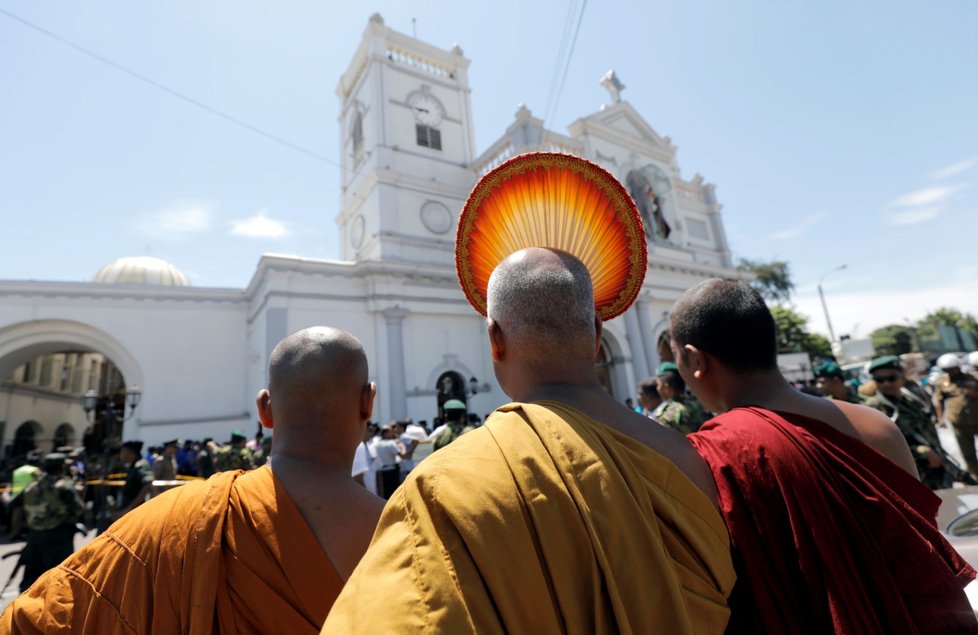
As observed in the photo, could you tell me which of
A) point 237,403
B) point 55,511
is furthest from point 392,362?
point 55,511

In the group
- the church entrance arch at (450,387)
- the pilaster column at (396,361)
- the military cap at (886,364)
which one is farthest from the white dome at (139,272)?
the military cap at (886,364)

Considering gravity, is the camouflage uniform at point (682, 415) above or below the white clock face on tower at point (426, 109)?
below

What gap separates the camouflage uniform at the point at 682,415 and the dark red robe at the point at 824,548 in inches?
101

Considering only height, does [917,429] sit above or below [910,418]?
below

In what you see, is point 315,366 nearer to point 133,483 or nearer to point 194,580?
point 194,580

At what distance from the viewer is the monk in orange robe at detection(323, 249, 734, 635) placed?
2.42 ft

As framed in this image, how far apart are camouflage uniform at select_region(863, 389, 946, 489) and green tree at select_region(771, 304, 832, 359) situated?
26542mm

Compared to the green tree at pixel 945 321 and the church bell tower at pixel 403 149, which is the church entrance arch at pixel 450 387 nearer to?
the church bell tower at pixel 403 149

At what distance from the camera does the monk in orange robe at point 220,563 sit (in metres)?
1.21

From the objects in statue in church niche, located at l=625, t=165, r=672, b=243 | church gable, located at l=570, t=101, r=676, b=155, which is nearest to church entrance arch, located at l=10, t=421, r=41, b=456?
church gable, located at l=570, t=101, r=676, b=155

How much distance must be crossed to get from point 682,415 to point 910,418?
2.14m

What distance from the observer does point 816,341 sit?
31156mm

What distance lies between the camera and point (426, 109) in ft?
56.5

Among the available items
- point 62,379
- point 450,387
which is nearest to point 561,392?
point 450,387
